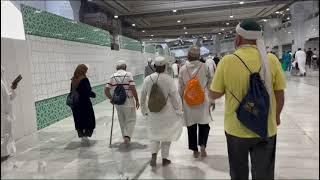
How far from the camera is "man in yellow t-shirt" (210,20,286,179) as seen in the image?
2521 millimetres

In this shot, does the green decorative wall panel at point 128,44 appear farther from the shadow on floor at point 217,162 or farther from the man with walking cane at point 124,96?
the shadow on floor at point 217,162

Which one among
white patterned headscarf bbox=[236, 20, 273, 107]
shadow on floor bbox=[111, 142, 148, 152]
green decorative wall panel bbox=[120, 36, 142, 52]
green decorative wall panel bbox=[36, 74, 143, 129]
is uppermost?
green decorative wall panel bbox=[120, 36, 142, 52]

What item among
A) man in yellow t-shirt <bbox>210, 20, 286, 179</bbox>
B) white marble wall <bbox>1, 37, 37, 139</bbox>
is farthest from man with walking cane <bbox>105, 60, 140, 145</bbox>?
man in yellow t-shirt <bbox>210, 20, 286, 179</bbox>

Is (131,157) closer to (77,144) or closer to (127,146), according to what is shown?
(127,146)

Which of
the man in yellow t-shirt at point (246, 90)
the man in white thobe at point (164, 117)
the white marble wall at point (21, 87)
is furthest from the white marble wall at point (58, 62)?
the man in yellow t-shirt at point (246, 90)

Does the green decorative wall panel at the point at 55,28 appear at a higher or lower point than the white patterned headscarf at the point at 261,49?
higher

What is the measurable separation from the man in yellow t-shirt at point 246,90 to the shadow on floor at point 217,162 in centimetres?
175

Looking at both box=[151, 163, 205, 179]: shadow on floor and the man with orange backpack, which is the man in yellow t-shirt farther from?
the man with orange backpack

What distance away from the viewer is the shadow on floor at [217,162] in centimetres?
438

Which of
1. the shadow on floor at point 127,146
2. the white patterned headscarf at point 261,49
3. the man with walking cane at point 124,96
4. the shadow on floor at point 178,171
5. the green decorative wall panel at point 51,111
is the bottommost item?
the shadow on floor at point 127,146

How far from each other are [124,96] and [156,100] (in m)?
1.37

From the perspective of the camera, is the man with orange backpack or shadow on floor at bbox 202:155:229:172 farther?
the man with orange backpack

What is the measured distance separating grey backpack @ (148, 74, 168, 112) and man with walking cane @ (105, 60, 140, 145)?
1.29 meters

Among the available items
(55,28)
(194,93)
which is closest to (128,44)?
(55,28)
